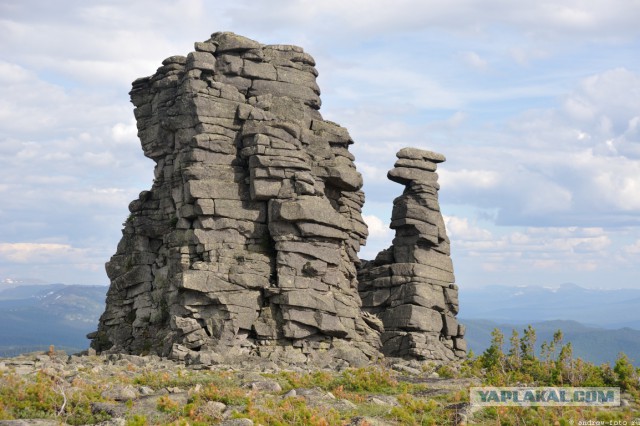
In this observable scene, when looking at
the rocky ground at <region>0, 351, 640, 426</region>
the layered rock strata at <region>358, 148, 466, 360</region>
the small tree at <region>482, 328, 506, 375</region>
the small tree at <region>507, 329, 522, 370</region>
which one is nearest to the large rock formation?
the layered rock strata at <region>358, 148, 466, 360</region>

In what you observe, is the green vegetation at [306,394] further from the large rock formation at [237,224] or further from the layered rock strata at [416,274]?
the layered rock strata at [416,274]

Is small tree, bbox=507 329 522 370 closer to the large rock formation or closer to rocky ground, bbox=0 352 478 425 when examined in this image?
rocky ground, bbox=0 352 478 425

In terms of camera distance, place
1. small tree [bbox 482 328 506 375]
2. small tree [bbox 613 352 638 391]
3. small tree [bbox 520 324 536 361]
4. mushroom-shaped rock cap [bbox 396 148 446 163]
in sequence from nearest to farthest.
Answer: small tree [bbox 613 352 638 391] < small tree [bbox 482 328 506 375] < small tree [bbox 520 324 536 361] < mushroom-shaped rock cap [bbox 396 148 446 163]

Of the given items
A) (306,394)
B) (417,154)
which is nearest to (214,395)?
(306,394)

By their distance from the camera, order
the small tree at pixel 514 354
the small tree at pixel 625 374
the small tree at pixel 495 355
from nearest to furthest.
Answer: the small tree at pixel 625 374 < the small tree at pixel 514 354 < the small tree at pixel 495 355

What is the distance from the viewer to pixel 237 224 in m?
55.0

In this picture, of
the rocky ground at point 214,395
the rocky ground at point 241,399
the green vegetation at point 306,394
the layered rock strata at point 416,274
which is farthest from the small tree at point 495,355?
the layered rock strata at point 416,274

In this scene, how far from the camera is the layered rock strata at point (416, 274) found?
65938 millimetres

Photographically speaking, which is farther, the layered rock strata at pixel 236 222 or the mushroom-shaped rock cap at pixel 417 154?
the mushroom-shaped rock cap at pixel 417 154

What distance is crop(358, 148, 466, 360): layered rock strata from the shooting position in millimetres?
65938

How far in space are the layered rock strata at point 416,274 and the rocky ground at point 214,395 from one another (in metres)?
17.6

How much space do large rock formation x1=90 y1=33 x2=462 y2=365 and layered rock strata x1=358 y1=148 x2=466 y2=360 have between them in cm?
520

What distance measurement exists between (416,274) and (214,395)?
31261mm

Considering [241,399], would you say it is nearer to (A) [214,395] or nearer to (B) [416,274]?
(A) [214,395]
